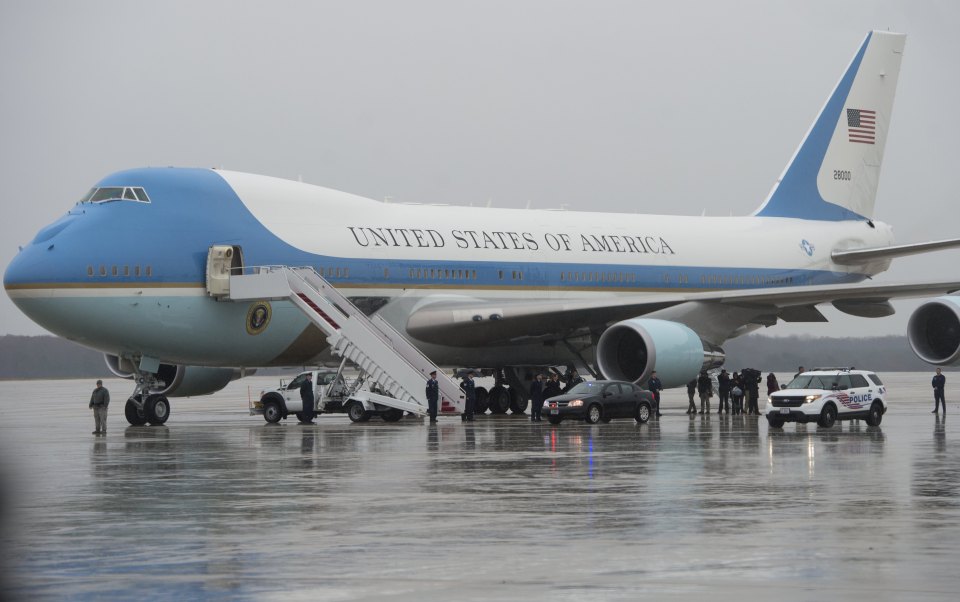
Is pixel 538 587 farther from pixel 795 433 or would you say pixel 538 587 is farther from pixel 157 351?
pixel 157 351

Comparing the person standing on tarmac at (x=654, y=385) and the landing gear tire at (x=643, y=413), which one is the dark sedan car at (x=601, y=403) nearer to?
the landing gear tire at (x=643, y=413)

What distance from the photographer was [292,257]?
3083 centimetres

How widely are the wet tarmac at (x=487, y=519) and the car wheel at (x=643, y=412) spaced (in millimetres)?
6418

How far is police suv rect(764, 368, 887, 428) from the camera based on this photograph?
1075 inches

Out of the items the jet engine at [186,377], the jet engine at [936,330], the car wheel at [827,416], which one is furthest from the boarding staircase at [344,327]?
the jet engine at [936,330]

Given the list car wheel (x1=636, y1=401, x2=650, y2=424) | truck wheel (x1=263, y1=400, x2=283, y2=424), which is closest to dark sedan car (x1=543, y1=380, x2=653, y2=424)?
car wheel (x1=636, y1=401, x2=650, y2=424)

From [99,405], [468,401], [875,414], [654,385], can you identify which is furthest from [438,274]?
[875,414]

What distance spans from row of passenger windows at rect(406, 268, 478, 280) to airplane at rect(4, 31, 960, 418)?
0.05 meters

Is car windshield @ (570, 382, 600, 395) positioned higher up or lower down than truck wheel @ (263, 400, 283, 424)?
higher up

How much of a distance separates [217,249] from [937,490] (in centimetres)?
1817

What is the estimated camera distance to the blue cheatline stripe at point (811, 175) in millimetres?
42281

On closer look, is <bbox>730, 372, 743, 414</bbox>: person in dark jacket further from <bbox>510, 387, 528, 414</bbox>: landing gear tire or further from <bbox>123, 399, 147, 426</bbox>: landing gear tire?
<bbox>123, 399, 147, 426</bbox>: landing gear tire

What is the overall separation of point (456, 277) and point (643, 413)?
6.01 m

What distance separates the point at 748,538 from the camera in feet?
38.0
